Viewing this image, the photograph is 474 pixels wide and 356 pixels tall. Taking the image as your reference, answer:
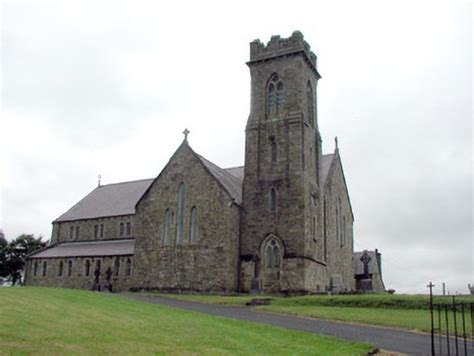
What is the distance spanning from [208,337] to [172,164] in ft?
89.3

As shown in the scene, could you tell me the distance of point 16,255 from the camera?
6500 centimetres

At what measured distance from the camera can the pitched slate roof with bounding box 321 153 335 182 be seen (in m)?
46.4

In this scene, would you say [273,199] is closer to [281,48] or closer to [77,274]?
[281,48]

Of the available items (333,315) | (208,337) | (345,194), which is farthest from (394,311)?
(345,194)

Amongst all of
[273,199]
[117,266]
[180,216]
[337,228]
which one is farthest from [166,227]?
[337,228]

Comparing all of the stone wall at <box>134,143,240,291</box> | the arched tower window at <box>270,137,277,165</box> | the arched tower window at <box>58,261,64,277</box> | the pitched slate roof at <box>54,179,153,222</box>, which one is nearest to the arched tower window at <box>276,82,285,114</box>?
the arched tower window at <box>270,137,277,165</box>

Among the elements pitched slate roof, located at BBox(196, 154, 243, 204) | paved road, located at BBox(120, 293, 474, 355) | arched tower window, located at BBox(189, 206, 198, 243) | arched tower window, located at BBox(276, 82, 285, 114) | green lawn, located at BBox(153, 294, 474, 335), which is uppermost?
arched tower window, located at BBox(276, 82, 285, 114)

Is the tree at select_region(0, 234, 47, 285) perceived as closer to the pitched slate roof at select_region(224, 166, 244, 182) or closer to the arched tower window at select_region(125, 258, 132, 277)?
the arched tower window at select_region(125, 258, 132, 277)

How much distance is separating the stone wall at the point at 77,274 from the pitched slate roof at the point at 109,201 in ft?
21.5

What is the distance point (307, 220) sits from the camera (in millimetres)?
38812

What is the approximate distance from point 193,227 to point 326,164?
49.6 ft

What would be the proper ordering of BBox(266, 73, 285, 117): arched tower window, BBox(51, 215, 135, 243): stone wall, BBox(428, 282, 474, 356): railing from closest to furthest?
BBox(428, 282, 474, 356): railing, BBox(266, 73, 285, 117): arched tower window, BBox(51, 215, 135, 243): stone wall

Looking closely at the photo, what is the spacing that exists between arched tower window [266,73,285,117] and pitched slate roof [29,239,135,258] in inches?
704

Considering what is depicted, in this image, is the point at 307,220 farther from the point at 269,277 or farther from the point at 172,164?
the point at 172,164
